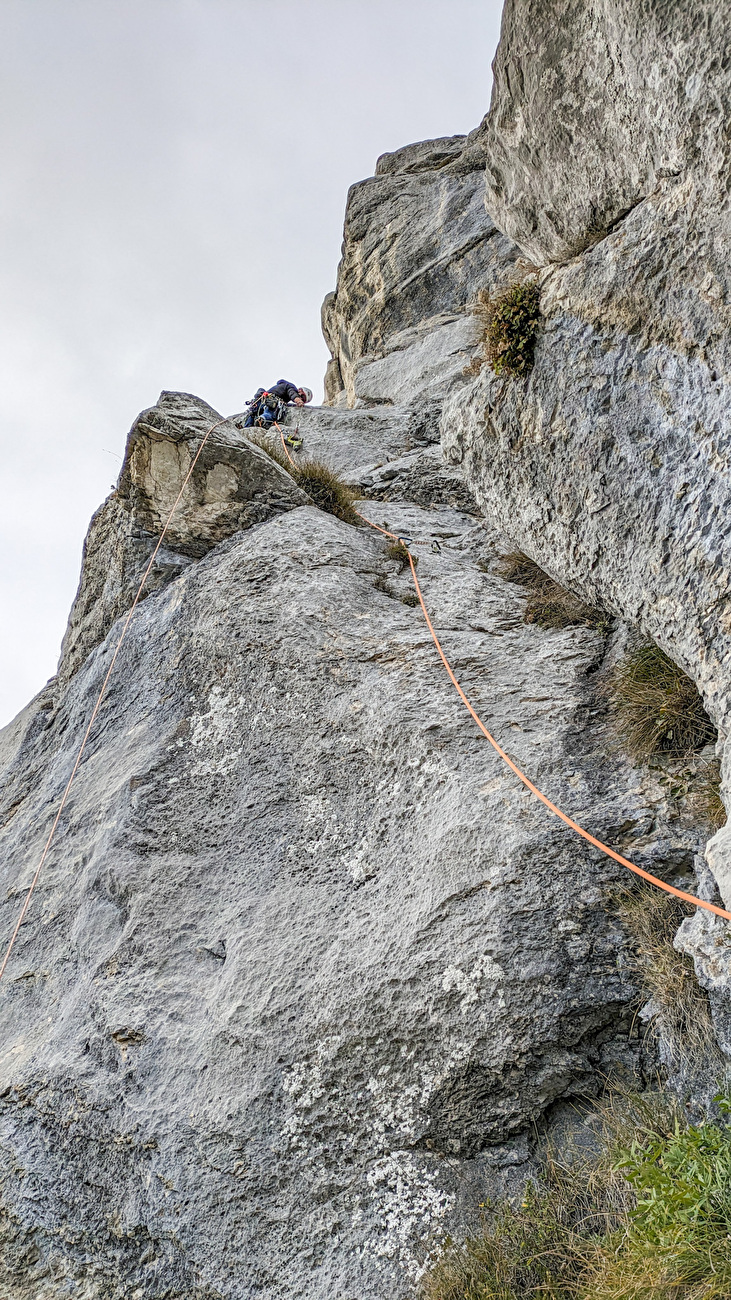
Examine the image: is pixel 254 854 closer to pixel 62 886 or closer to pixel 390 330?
pixel 62 886

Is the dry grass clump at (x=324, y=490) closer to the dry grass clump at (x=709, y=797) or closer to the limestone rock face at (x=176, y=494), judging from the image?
the limestone rock face at (x=176, y=494)

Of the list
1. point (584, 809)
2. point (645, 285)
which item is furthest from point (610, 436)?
point (584, 809)

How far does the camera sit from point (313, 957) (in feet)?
16.3

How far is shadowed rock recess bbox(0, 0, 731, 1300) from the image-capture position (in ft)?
13.7

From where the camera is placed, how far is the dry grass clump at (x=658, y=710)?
15.6 feet

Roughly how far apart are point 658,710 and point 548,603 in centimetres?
213

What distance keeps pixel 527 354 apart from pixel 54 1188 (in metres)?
7.03

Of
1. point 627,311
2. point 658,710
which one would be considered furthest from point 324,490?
point 658,710

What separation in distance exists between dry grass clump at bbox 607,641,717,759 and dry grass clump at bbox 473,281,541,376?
8.45 ft

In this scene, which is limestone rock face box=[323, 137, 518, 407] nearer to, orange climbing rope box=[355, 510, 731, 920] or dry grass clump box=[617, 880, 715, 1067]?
orange climbing rope box=[355, 510, 731, 920]

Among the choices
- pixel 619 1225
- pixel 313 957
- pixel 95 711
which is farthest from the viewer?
pixel 95 711

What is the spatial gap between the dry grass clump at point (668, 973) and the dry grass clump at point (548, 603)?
2.49m

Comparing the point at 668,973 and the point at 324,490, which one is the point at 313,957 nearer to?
the point at 668,973

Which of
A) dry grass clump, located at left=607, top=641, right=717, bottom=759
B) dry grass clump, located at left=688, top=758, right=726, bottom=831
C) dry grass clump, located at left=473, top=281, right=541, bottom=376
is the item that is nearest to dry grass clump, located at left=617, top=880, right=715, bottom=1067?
dry grass clump, located at left=688, top=758, right=726, bottom=831
